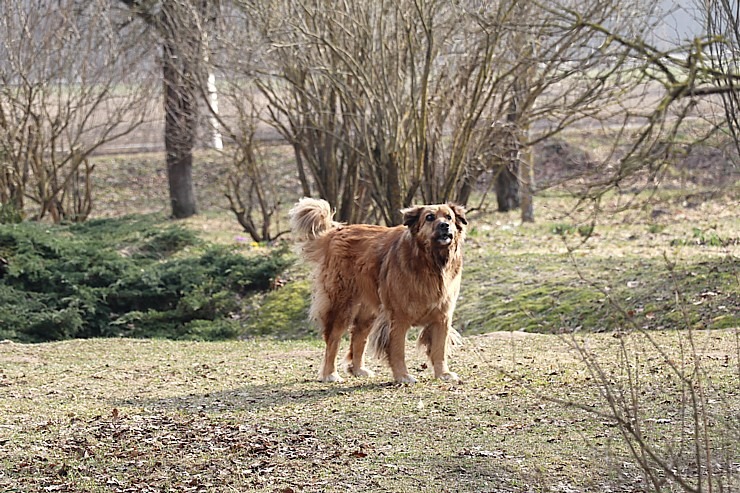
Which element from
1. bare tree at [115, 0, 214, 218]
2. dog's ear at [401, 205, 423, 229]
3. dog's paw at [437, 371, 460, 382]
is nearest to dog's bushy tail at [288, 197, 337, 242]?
dog's ear at [401, 205, 423, 229]

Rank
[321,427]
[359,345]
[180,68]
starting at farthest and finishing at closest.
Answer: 1. [180,68]
2. [359,345]
3. [321,427]

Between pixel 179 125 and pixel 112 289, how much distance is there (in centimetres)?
790

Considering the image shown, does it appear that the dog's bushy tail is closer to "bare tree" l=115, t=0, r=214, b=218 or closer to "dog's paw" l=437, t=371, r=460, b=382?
"dog's paw" l=437, t=371, r=460, b=382

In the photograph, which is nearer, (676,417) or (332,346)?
(676,417)

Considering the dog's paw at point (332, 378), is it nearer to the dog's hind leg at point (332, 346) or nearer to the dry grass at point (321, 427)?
the dog's hind leg at point (332, 346)

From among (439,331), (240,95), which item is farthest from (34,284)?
(439,331)

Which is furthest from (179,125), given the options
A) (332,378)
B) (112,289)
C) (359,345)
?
(332,378)

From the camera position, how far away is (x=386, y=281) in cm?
926

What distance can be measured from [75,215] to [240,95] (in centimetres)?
612

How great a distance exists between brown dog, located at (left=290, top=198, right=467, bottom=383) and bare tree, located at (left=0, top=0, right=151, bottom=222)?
12.3 m

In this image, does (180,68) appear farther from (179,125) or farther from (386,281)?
(386,281)

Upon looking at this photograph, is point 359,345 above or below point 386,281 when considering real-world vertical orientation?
below

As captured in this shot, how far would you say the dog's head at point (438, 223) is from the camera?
8828 mm

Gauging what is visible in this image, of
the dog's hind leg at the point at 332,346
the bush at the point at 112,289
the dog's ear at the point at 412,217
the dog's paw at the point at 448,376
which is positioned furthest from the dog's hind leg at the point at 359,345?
the bush at the point at 112,289
